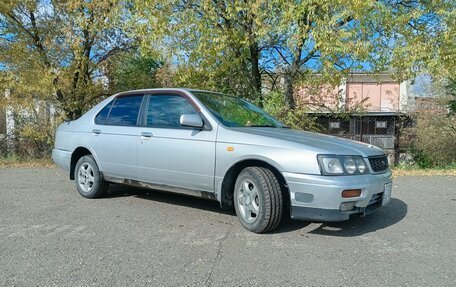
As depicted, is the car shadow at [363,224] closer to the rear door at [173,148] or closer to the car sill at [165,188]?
the car sill at [165,188]

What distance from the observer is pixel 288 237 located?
13.5ft

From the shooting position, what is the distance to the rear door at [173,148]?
4598 millimetres

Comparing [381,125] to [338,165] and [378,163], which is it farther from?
[338,165]

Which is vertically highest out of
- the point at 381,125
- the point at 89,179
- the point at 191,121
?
the point at 381,125

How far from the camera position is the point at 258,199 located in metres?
4.15

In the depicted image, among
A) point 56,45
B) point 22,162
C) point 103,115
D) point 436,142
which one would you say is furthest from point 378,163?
point 22,162

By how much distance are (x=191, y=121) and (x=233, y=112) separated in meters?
0.80

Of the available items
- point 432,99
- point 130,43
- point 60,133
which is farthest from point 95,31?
point 432,99

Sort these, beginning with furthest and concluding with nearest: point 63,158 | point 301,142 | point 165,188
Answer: point 63,158, point 165,188, point 301,142

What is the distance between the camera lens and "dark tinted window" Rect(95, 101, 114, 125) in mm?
5961

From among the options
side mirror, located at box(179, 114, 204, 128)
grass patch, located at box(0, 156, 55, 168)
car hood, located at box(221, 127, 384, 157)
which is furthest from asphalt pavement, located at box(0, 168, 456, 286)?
grass patch, located at box(0, 156, 55, 168)

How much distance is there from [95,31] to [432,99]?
1409 centimetres

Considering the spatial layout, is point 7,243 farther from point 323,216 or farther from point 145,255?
point 323,216

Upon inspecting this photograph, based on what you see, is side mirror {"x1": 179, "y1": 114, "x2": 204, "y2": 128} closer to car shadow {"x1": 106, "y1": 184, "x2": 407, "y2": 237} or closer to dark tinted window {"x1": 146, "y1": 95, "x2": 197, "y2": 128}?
dark tinted window {"x1": 146, "y1": 95, "x2": 197, "y2": 128}
